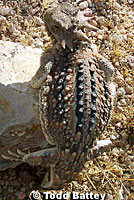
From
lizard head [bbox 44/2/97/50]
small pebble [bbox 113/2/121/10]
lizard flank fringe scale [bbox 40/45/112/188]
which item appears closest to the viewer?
lizard flank fringe scale [bbox 40/45/112/188]

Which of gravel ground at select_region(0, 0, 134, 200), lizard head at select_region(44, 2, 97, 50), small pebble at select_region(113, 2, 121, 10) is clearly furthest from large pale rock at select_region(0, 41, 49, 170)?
small pebble at select_region(113, 2, 121, 10)

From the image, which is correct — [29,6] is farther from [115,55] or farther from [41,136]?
[41,136]

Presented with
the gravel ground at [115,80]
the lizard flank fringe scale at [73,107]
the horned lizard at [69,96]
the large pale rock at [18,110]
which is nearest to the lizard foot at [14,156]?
the large pale rock at [18,110]

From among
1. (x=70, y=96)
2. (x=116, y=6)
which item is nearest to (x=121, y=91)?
(x=116, y=6)

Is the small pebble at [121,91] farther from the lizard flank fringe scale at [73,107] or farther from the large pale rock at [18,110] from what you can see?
the large pale rock at [18,110]

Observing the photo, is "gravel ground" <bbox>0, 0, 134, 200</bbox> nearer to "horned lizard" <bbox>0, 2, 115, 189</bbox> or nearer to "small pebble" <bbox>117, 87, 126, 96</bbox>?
"small pebble" <bbox>117, 87, 126, 96</bbox>

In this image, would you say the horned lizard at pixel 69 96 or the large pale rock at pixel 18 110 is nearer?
the horned lizard at pixel 69 96
